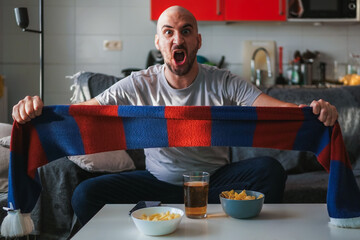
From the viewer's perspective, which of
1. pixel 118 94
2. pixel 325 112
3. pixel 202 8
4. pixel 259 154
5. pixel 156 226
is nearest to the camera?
pixel 156 226

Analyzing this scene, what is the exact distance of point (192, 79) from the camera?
1894mm

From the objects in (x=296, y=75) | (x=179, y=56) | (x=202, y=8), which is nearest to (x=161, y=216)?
(x=179, y=56)

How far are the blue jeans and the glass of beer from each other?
1.57ft

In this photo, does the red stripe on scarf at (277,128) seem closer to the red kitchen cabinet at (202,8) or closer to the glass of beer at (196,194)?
the glass of beer at (196,194)

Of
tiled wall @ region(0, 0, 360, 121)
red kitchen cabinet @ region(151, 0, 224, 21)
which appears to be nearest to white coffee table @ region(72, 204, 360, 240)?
red kitchen cabinet @ region(151, 0, 224, 21)

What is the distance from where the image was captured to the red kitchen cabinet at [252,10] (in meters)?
3.73

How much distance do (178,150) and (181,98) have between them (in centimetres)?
22

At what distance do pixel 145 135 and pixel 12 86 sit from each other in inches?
113

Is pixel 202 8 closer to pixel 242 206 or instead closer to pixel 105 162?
pixel 105 162

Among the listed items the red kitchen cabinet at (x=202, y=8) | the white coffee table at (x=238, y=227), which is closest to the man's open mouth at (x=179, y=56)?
the white coffee table at (x=238, y=227)

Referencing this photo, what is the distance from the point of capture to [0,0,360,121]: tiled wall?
389 cm

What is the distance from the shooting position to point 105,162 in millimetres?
2125

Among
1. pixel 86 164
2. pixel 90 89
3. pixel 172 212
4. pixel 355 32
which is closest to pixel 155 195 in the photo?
pixel 86 164

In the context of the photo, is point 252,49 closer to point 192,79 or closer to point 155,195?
point 192,79
